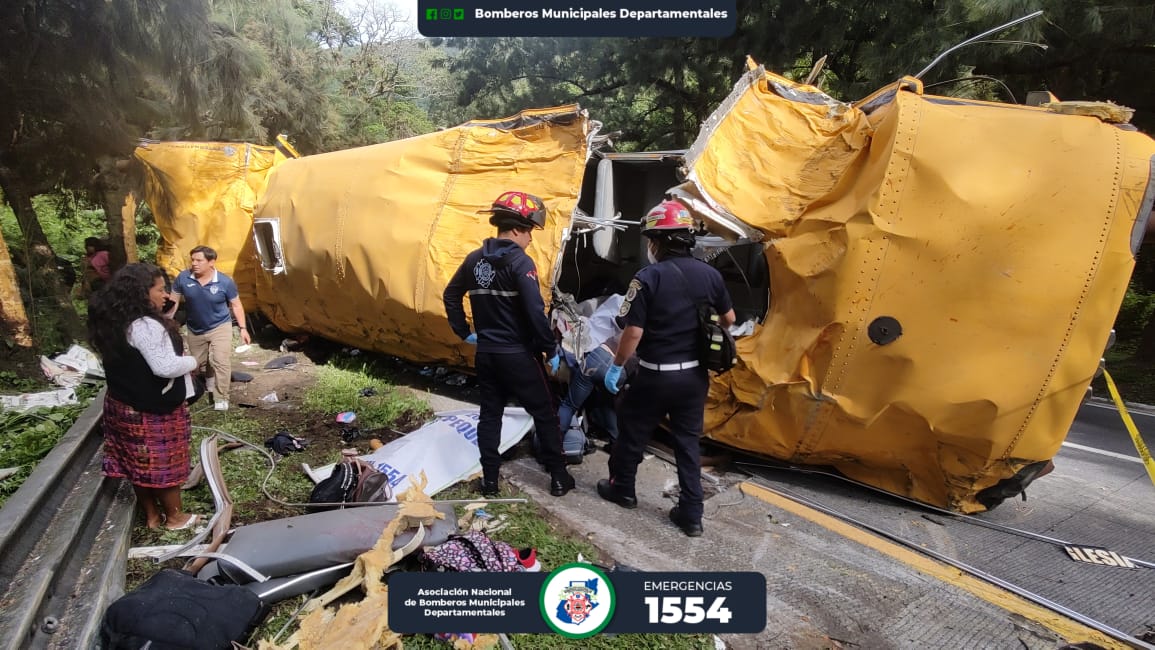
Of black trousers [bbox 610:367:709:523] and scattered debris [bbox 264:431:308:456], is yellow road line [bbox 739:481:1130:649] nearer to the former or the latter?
black trousers [bbox 610:367:709:523]

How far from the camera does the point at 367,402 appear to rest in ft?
16.7

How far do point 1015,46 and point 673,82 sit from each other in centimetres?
595

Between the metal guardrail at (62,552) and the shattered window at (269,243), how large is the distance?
3.23m

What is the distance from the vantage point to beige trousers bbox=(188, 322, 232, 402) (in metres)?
5.29

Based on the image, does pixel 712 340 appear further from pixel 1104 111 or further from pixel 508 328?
pixel 1104 111

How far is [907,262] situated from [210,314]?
5.46 meters

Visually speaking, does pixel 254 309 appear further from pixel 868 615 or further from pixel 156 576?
pixel 868 615

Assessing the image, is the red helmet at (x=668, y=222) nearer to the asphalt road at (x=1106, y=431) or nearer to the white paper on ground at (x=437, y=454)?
the white paper on ground at (x=437, y=454)

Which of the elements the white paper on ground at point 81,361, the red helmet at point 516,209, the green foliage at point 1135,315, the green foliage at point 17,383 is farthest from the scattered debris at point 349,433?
the green foliage at point 1135,315

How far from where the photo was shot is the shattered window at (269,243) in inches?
258

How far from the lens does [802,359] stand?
144 inches

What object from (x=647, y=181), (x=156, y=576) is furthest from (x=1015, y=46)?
(x=156, y=576)

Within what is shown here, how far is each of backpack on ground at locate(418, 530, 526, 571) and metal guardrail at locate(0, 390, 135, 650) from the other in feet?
4.24

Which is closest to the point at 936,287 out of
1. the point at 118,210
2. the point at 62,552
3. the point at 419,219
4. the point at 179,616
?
the point at 179,616
